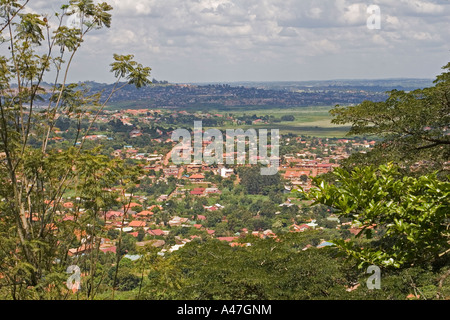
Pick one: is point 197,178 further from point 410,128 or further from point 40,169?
point 40,169

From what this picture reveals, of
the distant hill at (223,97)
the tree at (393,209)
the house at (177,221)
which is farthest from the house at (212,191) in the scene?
the distant hill at (223,97)

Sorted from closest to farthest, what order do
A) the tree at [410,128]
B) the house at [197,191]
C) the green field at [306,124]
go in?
1. the tree at [410,128]
2. the house at [197,191]
3. the green field at [306,124]

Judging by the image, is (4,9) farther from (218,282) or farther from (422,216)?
(422,216)

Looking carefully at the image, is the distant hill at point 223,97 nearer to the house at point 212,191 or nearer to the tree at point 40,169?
the house at point 212,191

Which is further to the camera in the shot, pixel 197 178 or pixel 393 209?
pixel 197 178

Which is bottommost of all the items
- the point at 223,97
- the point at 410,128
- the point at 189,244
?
the point at 189,244

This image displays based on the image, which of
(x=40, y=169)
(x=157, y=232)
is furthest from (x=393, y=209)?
(x=157, y=232)

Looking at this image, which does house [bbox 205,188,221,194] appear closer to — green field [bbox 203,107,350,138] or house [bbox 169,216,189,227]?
house [bbox 169,216,189,227]
